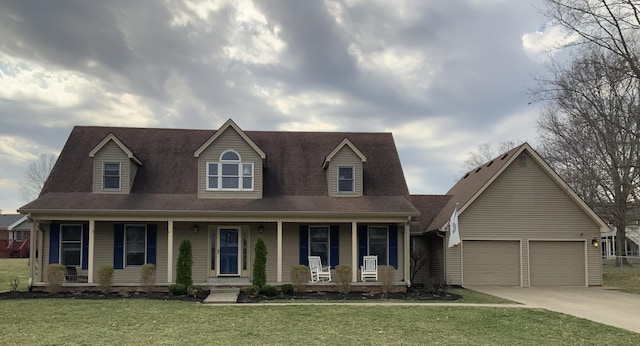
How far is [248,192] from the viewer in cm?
1992

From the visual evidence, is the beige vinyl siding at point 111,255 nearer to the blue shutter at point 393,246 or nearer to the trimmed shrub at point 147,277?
the trimmed shrub at point 147,277

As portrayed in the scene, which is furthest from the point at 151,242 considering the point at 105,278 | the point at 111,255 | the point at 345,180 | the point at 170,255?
the point at 345,180

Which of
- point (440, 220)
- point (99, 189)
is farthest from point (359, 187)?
point (99, 189)

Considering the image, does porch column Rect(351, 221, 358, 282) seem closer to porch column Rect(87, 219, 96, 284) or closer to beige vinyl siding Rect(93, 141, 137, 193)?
beige vinyl siding Rect(93, 141, 137, 193)

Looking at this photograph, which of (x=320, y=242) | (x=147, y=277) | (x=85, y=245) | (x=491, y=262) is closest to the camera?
(x=147, y=277)

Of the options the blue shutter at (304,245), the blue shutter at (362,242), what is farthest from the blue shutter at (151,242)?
the blue shutter at (362,242)

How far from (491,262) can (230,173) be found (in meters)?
10.5

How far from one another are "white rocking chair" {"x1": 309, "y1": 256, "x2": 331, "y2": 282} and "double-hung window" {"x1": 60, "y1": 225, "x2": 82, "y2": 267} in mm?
8110

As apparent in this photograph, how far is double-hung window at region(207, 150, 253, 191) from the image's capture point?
20.0 m

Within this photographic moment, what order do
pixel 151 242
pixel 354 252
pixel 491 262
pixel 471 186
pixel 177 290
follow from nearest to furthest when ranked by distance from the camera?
1. pixel 177 290
2. pixel 354 252
3. pixel 151 242
4. pixel 491 262
5. pixel 471 186

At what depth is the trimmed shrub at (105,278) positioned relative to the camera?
55.9 feet

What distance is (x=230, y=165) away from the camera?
20.1 metres

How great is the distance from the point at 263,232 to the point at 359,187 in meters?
3.98

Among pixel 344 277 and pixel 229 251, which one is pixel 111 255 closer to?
pixel 229 251
